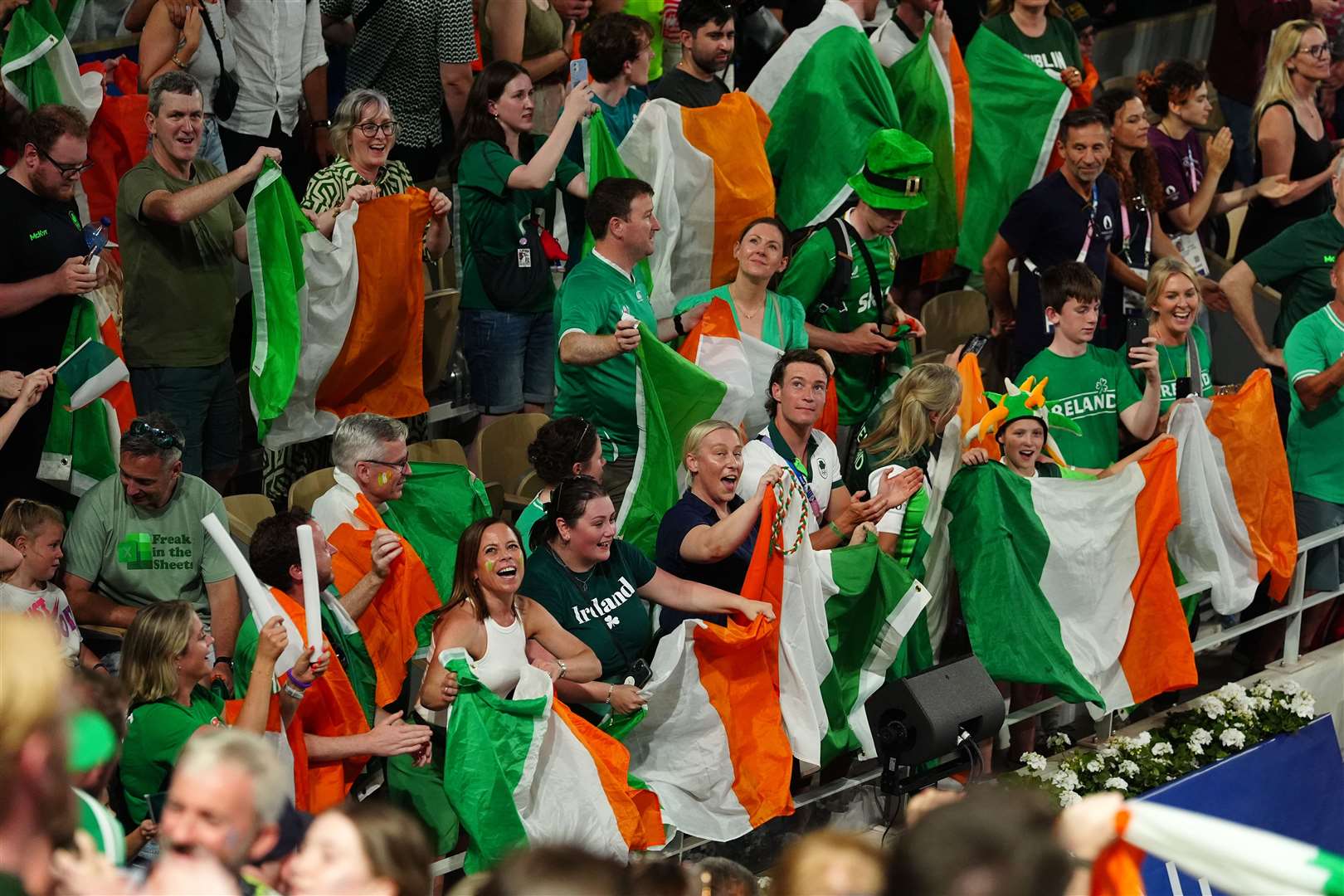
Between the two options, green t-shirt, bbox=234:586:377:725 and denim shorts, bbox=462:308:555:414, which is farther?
denim shorts, bbox=462:308:555:414

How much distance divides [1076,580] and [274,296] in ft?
10.0

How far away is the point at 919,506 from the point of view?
656 cm

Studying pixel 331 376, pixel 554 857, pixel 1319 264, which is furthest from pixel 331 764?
pixel 1319 264

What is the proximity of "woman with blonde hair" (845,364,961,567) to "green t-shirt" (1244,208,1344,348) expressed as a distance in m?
2.36

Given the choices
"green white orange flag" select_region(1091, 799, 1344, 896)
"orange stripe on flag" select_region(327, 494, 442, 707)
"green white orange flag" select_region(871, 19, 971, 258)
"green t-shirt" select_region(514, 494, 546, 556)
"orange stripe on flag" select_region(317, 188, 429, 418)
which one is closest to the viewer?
"green white orange flag" select_region(1091, 799, 1344, 896)

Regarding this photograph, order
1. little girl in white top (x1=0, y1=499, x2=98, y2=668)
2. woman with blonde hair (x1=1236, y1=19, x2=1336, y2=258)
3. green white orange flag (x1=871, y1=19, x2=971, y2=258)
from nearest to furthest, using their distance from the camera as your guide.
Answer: little girl in white top (x1=0, y1=499, x2=98, y2=668) < green white orange flag (x1=871, y1=19, x2=971, y2=258) < woman with blonde hair (x1=1236, y1=19, x2=1336, y2=258)

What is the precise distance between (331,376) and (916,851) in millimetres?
4750

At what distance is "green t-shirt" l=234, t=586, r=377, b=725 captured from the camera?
543cm

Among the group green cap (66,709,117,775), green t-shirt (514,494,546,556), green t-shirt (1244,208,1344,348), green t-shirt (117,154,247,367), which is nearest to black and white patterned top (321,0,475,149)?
green t-shirt (117,154,247,367)

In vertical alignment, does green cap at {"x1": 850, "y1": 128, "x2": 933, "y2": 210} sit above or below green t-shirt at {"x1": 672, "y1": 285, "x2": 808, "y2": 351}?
above

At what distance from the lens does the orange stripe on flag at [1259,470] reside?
739cm

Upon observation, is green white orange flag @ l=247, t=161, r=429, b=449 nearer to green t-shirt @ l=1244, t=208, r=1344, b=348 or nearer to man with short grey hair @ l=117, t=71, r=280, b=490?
man with short grey hair @ l=117, t=71, r=280, b=490

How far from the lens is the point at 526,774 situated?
5.33 metres

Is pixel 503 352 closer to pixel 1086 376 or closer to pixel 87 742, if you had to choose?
pixel 1086 376
